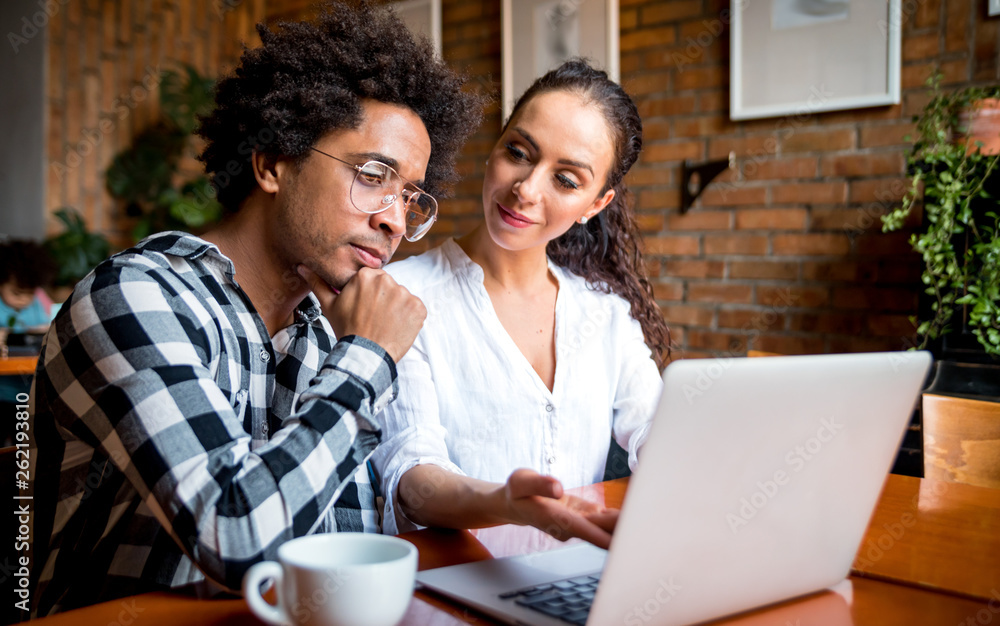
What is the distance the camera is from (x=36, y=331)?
120 inches

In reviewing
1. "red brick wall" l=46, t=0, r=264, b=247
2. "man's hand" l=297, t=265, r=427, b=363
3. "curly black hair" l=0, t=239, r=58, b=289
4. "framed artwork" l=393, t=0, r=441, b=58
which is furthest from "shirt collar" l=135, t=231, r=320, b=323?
"red brick wall" l=46, t=0, r=264, b=247

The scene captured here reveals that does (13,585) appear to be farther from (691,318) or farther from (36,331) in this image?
(691,318)

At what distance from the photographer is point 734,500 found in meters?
0.64

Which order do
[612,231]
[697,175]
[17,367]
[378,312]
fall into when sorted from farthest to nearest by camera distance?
[697,175], [17,367], [612,231], [378,312]

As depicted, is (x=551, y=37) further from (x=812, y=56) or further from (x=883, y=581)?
(x=883, y=581)

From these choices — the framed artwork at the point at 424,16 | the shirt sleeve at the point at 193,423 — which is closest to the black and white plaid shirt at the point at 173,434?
the shirt sleeve at the point at 193,423

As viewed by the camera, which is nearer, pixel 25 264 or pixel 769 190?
pixel 769 190

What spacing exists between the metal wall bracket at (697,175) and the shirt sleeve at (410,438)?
77.1 inches

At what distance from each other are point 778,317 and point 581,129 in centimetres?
164

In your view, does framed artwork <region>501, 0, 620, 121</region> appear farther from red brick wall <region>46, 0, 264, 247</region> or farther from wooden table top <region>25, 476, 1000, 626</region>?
wooden table top <region>25, 476, 1000, 626</region>

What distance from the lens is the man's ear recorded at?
122cm

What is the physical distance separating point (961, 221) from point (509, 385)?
154 centimetres

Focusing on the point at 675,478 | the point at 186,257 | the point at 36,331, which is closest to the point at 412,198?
the point at 186,257

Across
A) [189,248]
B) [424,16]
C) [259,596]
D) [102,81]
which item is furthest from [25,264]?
[259,596]
